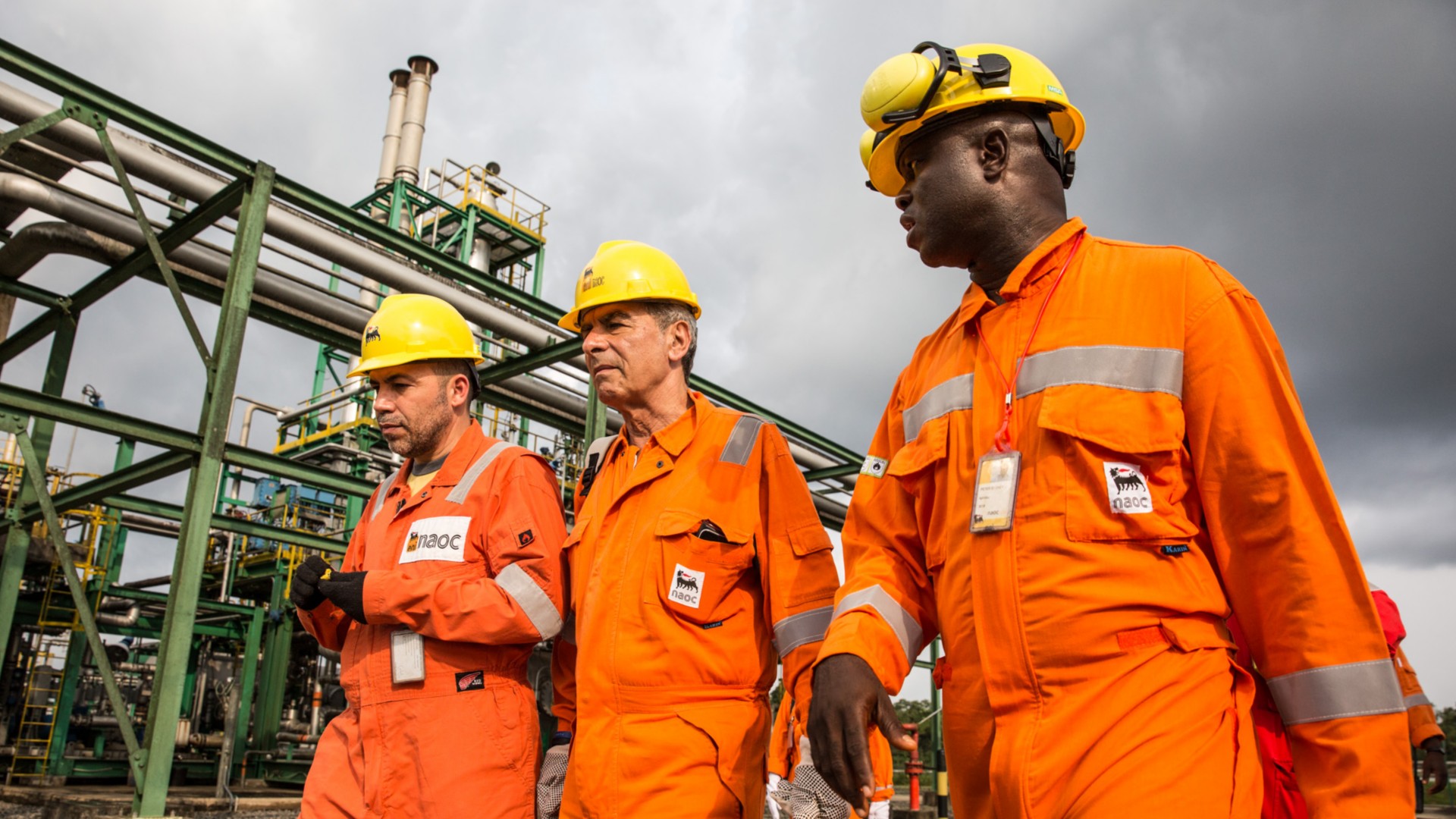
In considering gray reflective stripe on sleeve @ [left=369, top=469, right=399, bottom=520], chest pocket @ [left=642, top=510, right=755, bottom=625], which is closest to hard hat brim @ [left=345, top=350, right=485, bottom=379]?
gray reflective stripe on sleeve @ [left=369, top=469, right=399, bottom=520]

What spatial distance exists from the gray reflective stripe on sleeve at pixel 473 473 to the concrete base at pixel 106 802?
6128mm

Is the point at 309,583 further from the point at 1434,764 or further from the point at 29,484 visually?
the point at 29,484

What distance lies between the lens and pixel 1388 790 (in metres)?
1.15

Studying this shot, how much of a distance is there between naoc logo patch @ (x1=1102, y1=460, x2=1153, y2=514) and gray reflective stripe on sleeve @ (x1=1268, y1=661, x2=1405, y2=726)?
0.95 feet

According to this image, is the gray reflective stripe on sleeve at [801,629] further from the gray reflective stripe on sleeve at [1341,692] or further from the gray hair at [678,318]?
the gray reflective stripe on sleeve at [1341,692]

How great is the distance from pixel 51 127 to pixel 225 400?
2.13 meters

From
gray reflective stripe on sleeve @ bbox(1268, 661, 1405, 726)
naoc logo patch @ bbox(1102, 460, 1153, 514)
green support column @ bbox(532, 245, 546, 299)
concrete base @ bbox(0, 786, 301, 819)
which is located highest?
green support column @ bbox(532, 245, 546, 299)

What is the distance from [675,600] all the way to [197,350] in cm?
441

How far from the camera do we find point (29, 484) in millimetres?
8469

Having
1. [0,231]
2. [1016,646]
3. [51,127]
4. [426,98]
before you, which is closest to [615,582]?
[1016,646]

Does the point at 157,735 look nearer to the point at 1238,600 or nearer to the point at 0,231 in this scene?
A: the point at 0,231

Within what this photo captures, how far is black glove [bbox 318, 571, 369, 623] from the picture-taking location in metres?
2.60

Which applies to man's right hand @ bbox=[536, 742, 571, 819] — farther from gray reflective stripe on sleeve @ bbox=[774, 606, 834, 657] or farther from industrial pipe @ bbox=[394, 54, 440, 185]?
industrial pipe @ bbox=[394, 54, 440, 185]

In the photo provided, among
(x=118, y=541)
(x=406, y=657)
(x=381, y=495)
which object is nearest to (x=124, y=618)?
(x=118, y=541)
